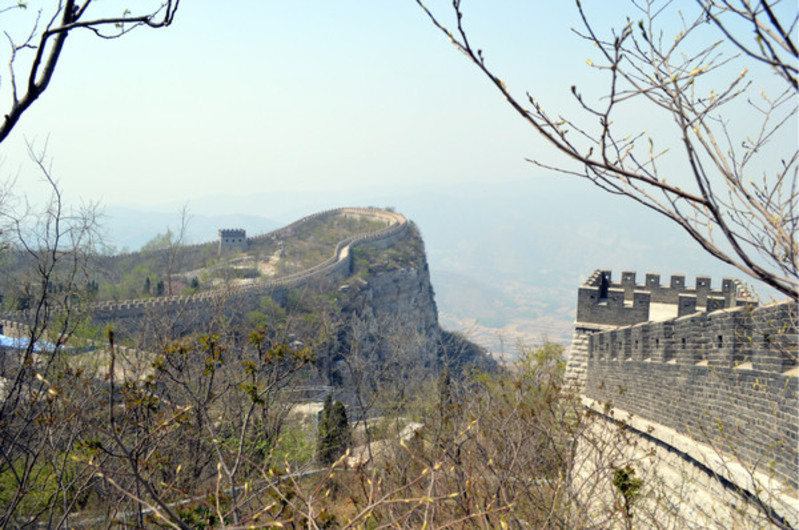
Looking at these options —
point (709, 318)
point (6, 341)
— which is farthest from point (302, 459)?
point (6, 341)

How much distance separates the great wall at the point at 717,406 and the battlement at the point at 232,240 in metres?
49.1

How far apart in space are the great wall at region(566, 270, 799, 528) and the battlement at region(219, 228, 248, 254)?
4906 cm

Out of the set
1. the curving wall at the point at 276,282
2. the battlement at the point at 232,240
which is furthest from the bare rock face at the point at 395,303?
the battlement at the point at 232,240

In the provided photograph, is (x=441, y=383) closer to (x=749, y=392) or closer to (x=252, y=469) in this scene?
(x=252, y=469)

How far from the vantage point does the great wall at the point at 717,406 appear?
16.9 ft

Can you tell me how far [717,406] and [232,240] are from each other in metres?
53.5

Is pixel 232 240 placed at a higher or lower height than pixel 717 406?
higher

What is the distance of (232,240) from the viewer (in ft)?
185

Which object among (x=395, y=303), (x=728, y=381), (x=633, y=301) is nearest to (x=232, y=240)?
(x=395, y=303)

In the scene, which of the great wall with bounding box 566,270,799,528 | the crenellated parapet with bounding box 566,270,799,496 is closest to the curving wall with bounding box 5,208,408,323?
the crenellated parapet with bounding box 566,270,799,496

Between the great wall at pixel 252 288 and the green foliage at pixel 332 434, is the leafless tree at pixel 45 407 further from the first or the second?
the green foliage at pixel 332 434

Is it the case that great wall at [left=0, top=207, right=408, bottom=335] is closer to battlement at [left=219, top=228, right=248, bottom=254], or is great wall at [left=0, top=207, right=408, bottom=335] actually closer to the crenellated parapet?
battlement at [left=219, top=228, right=248, bottom=254]

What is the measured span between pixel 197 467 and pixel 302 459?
14.9ft

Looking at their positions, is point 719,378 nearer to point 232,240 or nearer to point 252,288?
point 252,288
